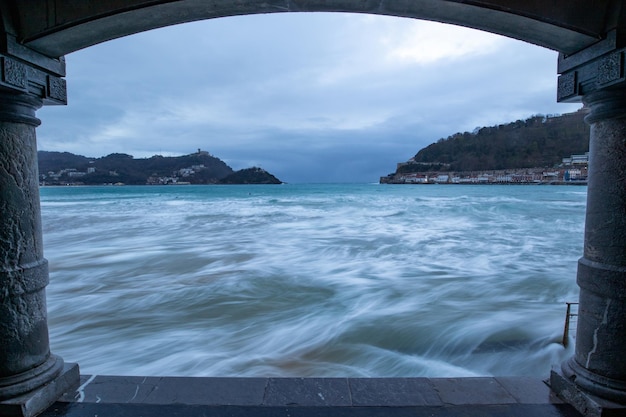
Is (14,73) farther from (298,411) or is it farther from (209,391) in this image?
(298,411)

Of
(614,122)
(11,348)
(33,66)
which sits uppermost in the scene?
(33,66)

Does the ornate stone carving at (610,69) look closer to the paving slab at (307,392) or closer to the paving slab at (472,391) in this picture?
the paving slab at (472,391)

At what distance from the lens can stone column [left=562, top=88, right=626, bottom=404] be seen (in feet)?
7.93

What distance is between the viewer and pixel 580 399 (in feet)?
8.36

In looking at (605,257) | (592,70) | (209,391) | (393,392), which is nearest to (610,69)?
(592,70)

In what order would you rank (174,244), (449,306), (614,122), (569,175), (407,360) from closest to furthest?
(614,122) < (407,360) < (449,306) < (174,244) < (569,175)

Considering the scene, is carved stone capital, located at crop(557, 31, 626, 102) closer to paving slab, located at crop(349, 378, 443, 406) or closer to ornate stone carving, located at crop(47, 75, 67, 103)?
paving slab, located at crop(349, 378, 443, 406)

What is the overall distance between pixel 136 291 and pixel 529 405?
26.5ft

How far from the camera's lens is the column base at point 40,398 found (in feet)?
7.93

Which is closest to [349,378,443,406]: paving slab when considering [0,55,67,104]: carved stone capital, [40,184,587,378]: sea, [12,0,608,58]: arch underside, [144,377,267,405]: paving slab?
[144,377,267,405]: paving slab

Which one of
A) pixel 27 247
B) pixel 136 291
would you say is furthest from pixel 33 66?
pixel 136 291

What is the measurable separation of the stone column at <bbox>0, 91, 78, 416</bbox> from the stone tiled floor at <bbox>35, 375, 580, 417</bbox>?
22 cm

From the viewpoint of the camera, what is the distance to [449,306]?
742 cm

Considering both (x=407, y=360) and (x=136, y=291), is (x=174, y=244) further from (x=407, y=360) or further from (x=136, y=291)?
(x=407, y=360)
